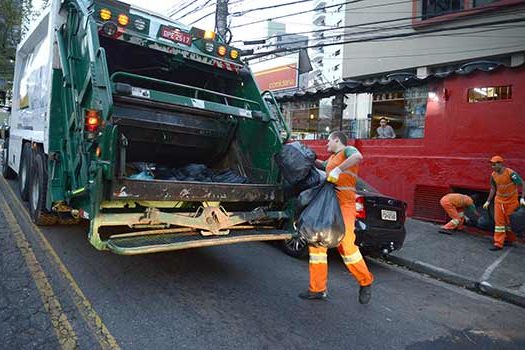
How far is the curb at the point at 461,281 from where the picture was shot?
513 cm

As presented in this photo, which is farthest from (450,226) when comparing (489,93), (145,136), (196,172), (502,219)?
(145,136)

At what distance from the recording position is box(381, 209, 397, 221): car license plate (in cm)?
580

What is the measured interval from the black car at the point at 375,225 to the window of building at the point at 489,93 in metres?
3.94

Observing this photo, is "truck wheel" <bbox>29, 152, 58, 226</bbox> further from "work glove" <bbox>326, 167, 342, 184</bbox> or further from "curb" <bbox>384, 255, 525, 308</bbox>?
"curb" <bbox>384, 255, 525, 308</bbox>

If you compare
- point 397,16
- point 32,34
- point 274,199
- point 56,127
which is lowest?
point 274,199

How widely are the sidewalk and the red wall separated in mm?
1320

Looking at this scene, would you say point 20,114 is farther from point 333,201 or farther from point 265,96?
point 333,201

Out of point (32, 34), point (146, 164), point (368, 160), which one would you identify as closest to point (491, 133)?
point (368, 160)

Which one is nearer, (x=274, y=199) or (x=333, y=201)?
(x=333, y=201)

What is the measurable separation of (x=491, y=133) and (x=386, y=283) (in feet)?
15.2

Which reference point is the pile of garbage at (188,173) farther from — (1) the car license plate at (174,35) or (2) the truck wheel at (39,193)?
(1) the car license plate at (174,35)

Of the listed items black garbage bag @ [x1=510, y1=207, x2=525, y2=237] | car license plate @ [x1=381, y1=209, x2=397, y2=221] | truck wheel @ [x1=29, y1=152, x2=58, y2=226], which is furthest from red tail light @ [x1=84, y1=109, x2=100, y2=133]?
black garbage bag @ [x1=510, y1=207, x2=525, y2=237]

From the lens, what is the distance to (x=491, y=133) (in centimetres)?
841

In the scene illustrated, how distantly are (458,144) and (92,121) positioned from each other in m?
7.15
